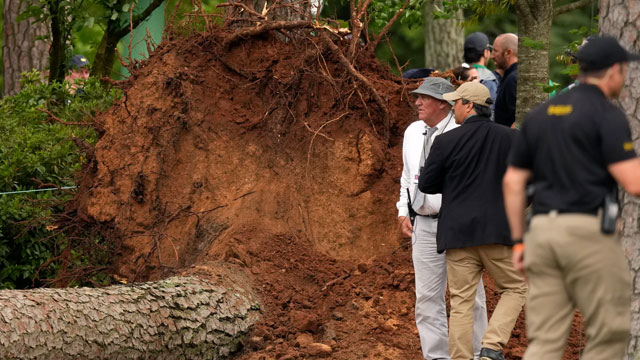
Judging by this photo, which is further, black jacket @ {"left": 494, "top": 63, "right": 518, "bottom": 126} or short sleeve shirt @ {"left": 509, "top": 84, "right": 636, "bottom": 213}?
black jacket @ {"left": 494, "top": 63, "right": 518, "bottom": 126}

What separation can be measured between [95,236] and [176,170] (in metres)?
1.06

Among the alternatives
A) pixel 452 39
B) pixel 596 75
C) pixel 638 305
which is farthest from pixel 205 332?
pixel 452 39

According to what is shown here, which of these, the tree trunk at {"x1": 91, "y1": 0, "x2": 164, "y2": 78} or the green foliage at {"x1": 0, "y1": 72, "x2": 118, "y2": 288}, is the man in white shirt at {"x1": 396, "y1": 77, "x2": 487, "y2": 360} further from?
the tree trunk at {"x1": 91, "y1": 0, "x2": 164, "y2": 78}

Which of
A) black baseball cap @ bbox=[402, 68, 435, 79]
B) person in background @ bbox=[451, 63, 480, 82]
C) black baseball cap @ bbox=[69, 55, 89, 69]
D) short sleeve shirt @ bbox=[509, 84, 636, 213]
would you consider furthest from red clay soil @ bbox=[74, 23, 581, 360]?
black baseball cap @ bbox=[69, 55, 89, 69]

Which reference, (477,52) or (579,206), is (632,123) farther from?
(477,52)

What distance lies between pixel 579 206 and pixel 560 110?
1.66 feet

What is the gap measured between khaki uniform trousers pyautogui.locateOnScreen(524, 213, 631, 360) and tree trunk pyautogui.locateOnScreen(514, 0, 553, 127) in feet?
14.1

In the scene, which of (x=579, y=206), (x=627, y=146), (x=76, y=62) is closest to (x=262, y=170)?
(x=579, y=206)

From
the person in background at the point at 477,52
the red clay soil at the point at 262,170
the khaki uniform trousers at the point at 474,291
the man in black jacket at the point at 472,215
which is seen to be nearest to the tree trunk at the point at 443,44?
the person in background at the point at 477,52

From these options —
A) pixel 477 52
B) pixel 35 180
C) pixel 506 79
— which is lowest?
pixel 35 180

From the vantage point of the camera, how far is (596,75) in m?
4.67

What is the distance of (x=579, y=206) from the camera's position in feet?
14.8

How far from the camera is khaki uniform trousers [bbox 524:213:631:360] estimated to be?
4449 mm

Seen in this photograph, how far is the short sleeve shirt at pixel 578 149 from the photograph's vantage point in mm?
4469
